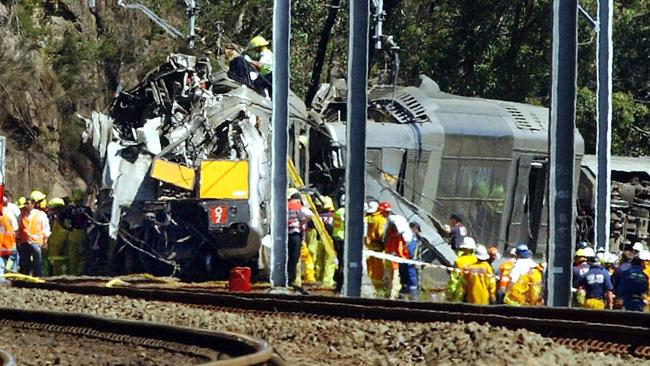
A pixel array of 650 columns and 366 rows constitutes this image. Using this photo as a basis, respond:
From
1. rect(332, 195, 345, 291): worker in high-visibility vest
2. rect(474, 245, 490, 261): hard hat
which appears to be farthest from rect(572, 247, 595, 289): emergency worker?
rect(332, 195, 345, 291): worker in high-visibility vest

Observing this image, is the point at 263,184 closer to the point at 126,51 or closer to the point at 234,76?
the point at 234,76

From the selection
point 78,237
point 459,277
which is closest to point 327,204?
point 78,237

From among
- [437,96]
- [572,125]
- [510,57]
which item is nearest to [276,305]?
[572,125]

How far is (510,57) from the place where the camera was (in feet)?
142

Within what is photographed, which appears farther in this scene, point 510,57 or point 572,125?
point 510,57

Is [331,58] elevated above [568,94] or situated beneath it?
elevated above

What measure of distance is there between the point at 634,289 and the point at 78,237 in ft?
42.5

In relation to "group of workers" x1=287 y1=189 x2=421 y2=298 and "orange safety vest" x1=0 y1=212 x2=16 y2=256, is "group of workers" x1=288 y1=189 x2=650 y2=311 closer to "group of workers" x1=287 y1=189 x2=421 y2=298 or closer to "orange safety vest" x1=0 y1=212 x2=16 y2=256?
"group of workers" x1=287 y1=189 x2=421 y2=298

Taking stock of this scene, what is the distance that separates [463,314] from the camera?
542 inches

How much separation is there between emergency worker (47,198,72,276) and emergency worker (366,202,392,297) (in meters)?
7.29

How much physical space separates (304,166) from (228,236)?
2949mm

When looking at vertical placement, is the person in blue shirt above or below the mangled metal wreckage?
below

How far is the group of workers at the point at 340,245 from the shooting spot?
22.3 metres

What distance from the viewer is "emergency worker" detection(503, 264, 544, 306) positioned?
19.5 meters
